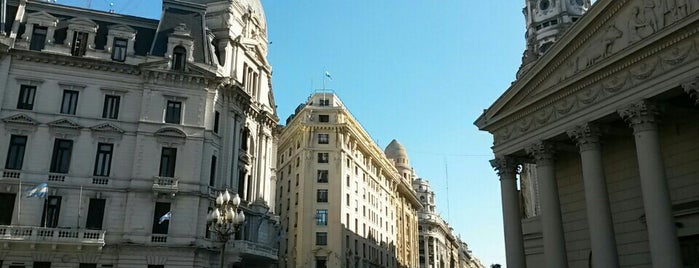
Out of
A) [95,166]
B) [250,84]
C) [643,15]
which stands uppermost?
[250,84]

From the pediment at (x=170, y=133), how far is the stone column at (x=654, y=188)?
88.7ft

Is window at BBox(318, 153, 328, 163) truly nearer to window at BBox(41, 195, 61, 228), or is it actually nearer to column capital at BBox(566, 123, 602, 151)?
window at BBox(41, 195, 61, 228)

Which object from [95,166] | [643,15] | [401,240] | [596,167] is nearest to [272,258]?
[95,166]

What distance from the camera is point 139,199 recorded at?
118 ft

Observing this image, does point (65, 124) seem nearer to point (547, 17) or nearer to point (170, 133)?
point (170, 133)

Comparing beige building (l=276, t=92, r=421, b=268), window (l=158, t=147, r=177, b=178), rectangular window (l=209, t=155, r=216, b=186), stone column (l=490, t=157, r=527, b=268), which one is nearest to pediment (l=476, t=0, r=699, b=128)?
stone column (l=490, t=157, r=527, b=268)

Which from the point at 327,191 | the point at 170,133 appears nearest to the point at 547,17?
the point at 327,191

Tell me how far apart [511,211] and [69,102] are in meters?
28.6

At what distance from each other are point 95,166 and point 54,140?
2945 millimetres

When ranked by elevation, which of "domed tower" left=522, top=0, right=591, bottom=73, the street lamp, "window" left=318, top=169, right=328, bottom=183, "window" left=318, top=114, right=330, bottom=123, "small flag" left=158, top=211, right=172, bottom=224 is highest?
"domed tower" left=522, top=0, right=591, bottom=73

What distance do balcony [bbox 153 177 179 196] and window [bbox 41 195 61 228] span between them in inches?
230

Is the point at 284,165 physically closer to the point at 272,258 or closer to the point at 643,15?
the point at 272,258

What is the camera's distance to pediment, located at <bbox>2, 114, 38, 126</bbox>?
114ft

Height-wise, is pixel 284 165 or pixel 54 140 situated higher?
pixel 284 165
